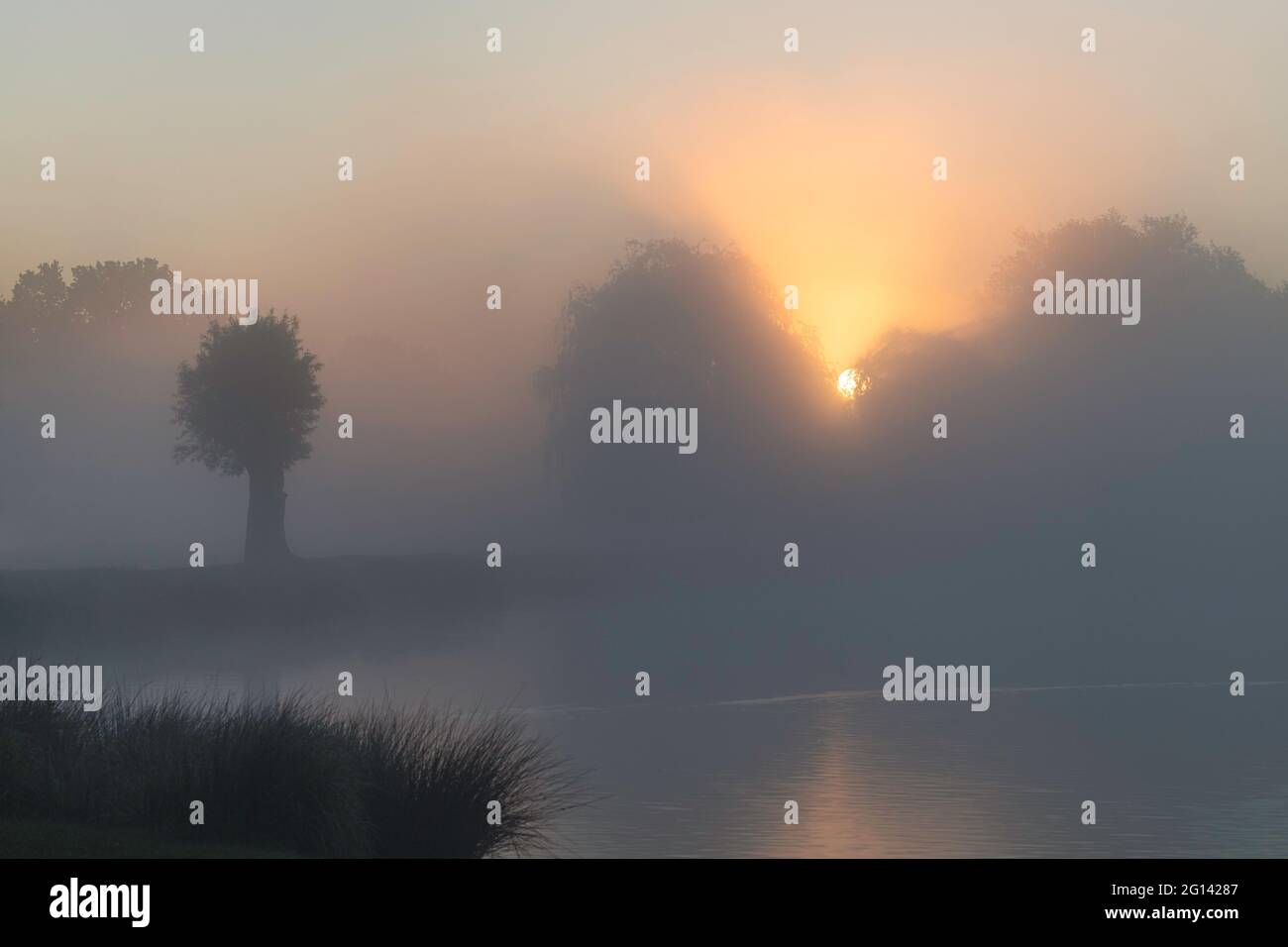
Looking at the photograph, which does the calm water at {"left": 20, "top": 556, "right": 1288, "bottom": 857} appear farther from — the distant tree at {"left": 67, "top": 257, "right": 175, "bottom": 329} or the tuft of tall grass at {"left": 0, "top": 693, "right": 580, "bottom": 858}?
the distant tree at {"left": 67, "top": 257, "right": 175, "bottom": 329}

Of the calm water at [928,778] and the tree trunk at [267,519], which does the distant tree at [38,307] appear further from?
the calm water at [928,778]

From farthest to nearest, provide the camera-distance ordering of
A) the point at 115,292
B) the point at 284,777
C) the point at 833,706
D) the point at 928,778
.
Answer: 1. the point at 115,292
2. the point at 833,706
3. the point at 928,778
4. the point at 284,777

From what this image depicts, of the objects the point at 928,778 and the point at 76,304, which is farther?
the point at 76,304

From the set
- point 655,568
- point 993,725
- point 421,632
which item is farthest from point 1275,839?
point 655,568

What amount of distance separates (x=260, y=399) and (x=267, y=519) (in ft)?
20.7

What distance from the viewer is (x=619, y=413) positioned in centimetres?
9438

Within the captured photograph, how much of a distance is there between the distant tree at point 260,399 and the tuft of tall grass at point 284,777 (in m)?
58.0

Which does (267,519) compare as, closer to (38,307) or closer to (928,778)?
(38,307)

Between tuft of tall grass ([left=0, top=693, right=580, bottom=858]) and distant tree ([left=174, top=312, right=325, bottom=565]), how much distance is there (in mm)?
58031

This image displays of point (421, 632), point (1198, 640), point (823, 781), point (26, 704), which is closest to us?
point (26, 704)

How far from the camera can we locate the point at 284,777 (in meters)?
18.4

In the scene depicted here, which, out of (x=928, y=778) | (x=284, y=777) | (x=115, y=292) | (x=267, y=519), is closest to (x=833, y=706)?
(x=928, y=778)

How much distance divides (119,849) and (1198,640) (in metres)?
63.8
